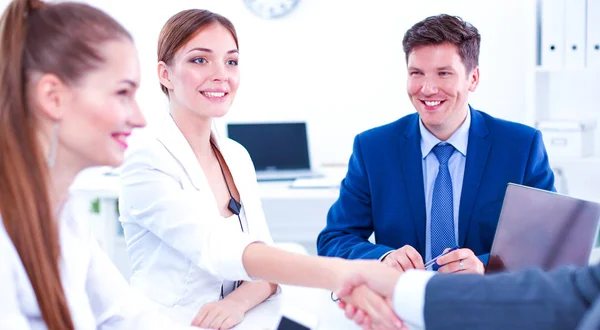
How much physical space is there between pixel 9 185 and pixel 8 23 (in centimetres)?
27

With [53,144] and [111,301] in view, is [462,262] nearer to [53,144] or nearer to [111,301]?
[111,301]

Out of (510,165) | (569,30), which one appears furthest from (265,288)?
(569,30)

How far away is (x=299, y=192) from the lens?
10.3 ft

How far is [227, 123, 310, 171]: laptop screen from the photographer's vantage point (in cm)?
356

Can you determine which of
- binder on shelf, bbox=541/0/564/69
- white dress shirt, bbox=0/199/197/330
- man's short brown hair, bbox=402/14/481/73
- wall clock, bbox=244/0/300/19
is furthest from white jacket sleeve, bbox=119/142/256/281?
wall clock, bbox=244/0/300/19

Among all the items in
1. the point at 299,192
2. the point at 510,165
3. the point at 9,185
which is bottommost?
the point at 299,192

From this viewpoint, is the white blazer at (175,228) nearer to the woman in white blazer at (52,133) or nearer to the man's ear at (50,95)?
the woman in white blazer at (52,133)

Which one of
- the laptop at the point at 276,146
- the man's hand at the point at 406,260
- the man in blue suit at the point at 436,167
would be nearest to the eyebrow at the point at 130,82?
the man's hand at the point at 406,260

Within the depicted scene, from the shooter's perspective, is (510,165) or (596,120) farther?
(596,120)

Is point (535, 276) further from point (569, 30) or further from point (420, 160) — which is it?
point (569, 30)

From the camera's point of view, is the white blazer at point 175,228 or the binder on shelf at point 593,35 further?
the binder on shelf at point 593,35

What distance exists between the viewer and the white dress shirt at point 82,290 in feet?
3.22

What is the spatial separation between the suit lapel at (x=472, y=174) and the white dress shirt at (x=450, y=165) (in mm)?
17

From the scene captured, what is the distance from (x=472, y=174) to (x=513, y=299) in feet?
2.85
